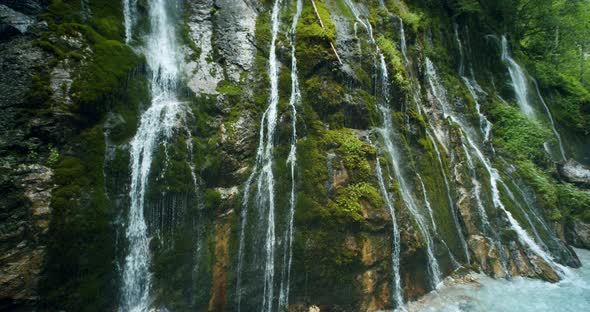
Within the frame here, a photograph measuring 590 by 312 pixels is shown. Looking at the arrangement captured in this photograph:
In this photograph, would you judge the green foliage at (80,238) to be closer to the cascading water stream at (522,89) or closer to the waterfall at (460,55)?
the waterfall at (460,55)

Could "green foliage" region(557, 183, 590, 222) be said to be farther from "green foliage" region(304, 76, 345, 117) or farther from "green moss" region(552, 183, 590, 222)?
"green foliage" region(304, 76, 345, 117)

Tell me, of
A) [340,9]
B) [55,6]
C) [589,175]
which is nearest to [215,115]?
[55,6]

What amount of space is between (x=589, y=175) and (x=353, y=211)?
475 inches

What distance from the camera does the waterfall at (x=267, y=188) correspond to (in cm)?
634

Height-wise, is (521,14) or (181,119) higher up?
(521,14)

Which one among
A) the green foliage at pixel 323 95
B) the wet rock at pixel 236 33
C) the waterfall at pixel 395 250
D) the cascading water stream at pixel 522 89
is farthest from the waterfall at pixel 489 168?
the wet rock at pixel 236 33

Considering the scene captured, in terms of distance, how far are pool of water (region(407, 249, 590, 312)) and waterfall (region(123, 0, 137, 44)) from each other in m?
9.15

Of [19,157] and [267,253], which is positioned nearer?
[19,157]

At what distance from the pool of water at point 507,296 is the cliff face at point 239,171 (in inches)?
13.3

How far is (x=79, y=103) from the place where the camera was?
574cm

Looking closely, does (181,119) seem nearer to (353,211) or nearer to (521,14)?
(353,211)

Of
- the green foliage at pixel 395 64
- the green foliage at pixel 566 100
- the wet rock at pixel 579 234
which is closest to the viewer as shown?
the green foliage at pixel 395 64

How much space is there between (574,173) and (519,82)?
20.4 feet

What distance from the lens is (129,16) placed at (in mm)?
7543
